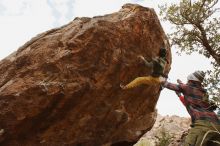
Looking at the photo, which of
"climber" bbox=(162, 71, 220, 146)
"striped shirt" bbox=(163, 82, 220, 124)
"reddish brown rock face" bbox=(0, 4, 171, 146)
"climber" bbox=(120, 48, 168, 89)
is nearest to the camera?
"reddish brown rock face" bbox=(0, 4, 171, 146)

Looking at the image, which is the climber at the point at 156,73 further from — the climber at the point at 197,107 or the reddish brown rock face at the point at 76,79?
the reddish brown rock face at the point at 76,79

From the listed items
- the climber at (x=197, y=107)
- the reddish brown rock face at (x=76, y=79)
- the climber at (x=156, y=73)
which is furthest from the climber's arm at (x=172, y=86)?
the reddish brown rock face at (x=76, y=79)

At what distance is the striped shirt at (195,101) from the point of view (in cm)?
1479

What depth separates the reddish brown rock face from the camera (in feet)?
45.3

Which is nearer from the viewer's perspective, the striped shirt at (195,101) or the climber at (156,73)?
the climber at (156,73)

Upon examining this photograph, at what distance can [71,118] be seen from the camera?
585 inches

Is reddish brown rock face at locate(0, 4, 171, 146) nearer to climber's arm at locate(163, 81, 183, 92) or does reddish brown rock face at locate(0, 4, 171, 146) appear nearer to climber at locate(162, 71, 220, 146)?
climber's arm at locate(163, 81, 183, 92)

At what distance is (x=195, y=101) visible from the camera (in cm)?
1501

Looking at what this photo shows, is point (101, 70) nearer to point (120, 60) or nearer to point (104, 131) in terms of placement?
point (120, 60)

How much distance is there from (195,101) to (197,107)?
265mm

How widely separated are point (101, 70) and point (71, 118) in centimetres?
235

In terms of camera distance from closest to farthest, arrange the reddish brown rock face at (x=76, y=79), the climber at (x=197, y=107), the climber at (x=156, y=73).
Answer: the reddish brown rock face at (x=76, y=79)
the climber at (x=156, y=73)
the climber at (x=197, y=107)

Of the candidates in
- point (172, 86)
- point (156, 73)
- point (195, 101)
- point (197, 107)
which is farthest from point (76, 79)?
point (197, 107)

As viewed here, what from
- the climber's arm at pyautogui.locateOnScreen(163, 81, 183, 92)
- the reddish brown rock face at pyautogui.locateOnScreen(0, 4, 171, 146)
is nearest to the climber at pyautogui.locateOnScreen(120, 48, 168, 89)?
the climber's arm at pyautogui.locateOnScreen(163, 81, 183, 92)
